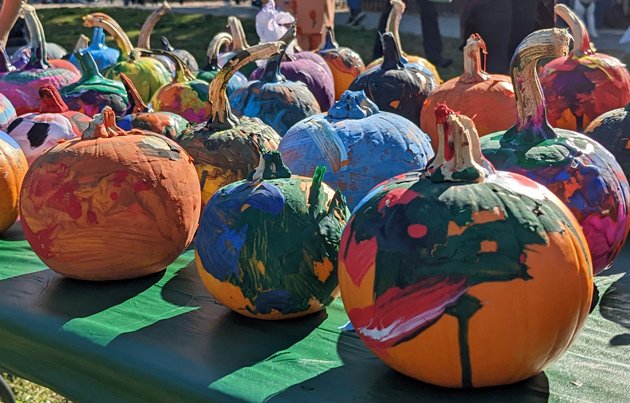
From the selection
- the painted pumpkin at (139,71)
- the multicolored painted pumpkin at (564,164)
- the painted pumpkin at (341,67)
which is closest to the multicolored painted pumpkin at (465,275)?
the multicolored painted pumpkin at (564,164)

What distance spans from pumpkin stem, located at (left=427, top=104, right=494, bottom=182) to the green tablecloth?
60 cm

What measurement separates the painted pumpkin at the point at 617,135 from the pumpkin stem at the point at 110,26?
304 centimetres

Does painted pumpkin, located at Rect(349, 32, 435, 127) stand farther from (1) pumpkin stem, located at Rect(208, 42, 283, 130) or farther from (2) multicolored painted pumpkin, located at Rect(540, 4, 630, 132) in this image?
(1) pumpkin stem, located at Rect(208, 42, 283, 130)

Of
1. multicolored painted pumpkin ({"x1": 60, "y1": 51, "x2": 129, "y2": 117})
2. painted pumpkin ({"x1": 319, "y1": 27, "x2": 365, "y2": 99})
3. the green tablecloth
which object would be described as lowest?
painted pumpkin ({"x1": 319, "y1": 27, "x2": 365, "y2": 99})

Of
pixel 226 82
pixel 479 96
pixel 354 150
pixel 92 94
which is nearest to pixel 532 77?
pixel 354 150

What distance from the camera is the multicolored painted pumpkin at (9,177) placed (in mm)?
4180

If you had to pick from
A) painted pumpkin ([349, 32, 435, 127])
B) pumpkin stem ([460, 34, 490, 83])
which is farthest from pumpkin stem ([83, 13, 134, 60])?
pumpkin stem ([460, 34, 490, 83])

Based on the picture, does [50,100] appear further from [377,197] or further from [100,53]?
[100,53]

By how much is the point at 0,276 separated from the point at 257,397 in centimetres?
162

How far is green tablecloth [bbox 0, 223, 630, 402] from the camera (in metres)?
2.62

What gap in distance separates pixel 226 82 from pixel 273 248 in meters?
1.19

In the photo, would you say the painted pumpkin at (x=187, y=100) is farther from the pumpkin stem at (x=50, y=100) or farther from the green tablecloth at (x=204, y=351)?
the green tablecloth at (x=204, y=351)

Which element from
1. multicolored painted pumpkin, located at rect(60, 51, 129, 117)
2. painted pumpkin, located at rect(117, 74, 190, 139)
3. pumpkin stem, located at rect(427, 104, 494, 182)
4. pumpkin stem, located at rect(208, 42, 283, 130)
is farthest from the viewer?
multicolored painted pumpkin, located at rect(60, 51, 129, 117)

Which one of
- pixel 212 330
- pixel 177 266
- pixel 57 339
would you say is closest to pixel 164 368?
pixel 212 330
